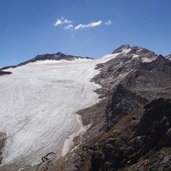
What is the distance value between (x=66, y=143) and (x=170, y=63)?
2413 inches

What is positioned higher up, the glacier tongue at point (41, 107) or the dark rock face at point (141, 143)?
the glacier tongue at point (41, 107)

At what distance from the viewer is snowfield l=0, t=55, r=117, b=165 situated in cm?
7500

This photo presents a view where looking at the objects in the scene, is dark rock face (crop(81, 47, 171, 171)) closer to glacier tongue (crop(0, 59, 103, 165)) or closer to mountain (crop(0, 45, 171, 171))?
mountain (crop(0, 45, 171, 171))

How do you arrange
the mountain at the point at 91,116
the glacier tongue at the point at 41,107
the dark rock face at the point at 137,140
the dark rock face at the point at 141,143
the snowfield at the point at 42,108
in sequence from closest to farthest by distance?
1. the dark rock face at the point at 137,140
2. the dark rock face at the point at 141,143
3. the mountain at the point at 91,116
4. the snowfield at the point at 42,108
5. the glacier tongue at the point at 41,107

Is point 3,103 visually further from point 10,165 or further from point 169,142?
point 169,142

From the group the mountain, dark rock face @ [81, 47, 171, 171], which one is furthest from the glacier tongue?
dark rock face @ [81, 47, 171, 171]

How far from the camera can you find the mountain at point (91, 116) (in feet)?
141

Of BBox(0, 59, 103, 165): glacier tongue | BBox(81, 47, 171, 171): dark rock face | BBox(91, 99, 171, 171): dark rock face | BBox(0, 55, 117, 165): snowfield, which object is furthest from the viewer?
BBox(0, 59, 103, 165): glacier tongue

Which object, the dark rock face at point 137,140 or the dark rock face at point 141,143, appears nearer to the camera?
the dark rock face at point 137,140

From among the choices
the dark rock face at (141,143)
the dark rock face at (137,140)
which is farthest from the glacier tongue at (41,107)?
the dark rock face at (141,143)

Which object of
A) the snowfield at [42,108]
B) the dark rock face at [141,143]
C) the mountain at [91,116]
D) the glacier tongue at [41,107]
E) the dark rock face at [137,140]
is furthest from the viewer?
the glacier tongue at [41,107]

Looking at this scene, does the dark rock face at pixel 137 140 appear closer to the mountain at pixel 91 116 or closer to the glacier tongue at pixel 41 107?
the mountain at pixel 91 116

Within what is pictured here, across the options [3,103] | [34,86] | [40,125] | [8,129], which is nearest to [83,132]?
[40,125]

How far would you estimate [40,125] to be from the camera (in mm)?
87125
